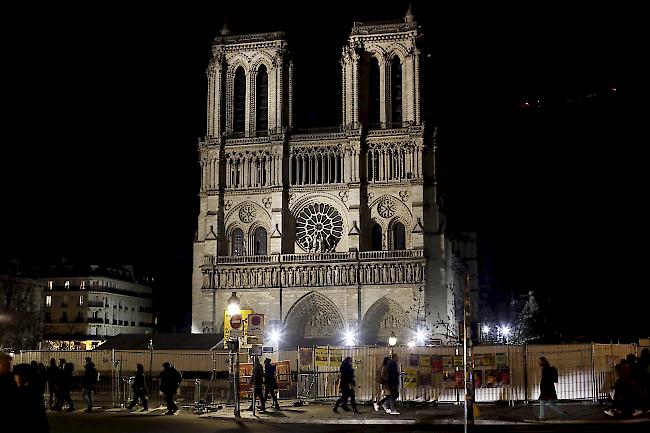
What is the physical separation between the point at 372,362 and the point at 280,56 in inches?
1338

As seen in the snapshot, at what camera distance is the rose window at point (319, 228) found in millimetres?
55531

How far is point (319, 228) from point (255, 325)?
33765 mm

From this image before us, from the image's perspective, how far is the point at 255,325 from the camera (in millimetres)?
22094

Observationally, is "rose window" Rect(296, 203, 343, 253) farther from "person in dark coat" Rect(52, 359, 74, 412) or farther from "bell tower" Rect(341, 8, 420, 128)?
"person in dark coat" Rect(52, 359, 74, 412)

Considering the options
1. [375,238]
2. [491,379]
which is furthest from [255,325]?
[375,238]

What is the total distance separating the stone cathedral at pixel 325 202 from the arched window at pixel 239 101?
9 centimetres

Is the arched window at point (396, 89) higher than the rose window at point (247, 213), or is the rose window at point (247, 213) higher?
the arched window at point (396, 89)

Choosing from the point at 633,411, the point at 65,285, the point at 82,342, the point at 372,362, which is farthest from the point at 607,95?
the point at 65,285

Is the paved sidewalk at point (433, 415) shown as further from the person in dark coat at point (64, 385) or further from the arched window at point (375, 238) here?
the arched window at point (375, 238)

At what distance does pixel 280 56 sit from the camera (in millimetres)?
56875

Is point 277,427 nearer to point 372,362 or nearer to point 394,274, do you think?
point 372,362

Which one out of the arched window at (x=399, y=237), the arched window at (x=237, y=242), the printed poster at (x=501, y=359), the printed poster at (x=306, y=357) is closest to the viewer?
the printed poster at (x=501, y=359)

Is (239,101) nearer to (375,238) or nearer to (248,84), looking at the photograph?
(248,84)

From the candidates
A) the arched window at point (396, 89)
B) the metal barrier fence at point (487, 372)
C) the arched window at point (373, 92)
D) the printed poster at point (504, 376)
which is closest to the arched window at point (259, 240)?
the arched window at point (373, 92)
